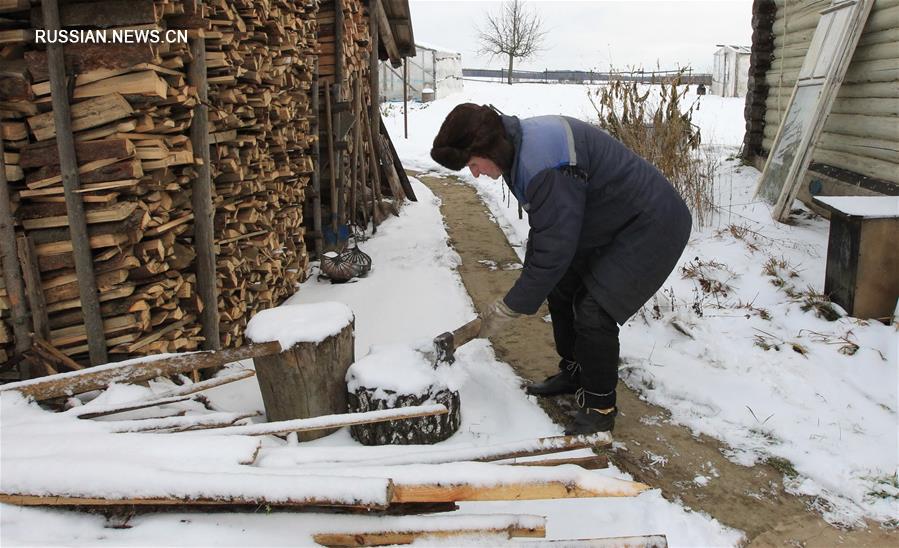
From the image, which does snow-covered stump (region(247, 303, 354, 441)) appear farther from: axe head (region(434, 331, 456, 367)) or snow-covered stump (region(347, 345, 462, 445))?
axe head (region(434, 331, 456, 367))

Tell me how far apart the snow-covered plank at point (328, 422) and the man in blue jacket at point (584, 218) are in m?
0.61

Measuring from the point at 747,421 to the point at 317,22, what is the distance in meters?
6.29

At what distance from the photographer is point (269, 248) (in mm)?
5320

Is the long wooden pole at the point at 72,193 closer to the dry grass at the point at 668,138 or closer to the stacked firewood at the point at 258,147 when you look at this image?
the stacked firewood at the point at 258,147

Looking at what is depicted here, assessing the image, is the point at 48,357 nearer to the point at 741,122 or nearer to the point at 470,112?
the point at 470,112

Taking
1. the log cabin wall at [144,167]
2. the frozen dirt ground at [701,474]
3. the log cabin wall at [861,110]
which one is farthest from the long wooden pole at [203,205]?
the log cabin wall at [861,110]

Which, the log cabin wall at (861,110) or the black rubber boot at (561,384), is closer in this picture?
the black rubber boot at (561,384)

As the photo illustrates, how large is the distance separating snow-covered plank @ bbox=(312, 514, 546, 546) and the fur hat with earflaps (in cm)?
151

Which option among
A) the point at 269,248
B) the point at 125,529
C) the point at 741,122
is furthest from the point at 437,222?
the point at 741,122

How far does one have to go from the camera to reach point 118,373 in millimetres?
2910

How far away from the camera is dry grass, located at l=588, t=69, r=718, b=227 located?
7070 mm

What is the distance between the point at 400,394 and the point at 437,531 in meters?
1.09

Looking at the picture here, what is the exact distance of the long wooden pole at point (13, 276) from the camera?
3041mm

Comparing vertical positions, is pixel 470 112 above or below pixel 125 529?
above
